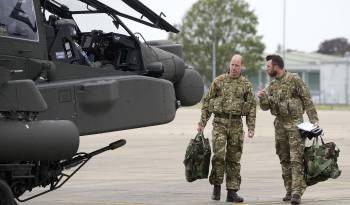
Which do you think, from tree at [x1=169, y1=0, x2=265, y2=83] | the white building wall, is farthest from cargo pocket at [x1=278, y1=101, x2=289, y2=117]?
the white building wall

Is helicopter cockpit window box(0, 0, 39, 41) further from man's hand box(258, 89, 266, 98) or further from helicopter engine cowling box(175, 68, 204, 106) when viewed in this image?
man's hand box(258, 89, 266, 98)

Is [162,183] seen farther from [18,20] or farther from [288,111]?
[18,20]

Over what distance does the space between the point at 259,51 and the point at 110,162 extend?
75.6 metres

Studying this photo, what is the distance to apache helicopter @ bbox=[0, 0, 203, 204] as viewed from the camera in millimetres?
8305

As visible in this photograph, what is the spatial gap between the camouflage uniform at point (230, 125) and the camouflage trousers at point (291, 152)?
0.37 m

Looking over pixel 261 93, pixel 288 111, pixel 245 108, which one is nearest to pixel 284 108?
pixel 288 111

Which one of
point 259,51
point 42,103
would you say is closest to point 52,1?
point 42,103

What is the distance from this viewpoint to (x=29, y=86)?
833cm

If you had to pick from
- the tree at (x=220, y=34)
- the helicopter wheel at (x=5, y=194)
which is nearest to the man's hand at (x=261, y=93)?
the helicopter wheel at (x=5, y=194)

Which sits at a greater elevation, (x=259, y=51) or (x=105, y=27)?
(x=105, y=27)

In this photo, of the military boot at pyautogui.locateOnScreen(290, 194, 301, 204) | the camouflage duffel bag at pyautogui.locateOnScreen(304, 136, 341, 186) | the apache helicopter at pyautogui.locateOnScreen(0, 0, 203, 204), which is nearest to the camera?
the apache helicopter at pyautogui.locateOnScreen(0, 0, 203, 204)

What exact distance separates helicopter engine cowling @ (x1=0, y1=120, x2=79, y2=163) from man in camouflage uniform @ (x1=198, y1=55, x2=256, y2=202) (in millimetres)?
3466

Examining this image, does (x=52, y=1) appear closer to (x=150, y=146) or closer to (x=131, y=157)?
(x=131, y=157)

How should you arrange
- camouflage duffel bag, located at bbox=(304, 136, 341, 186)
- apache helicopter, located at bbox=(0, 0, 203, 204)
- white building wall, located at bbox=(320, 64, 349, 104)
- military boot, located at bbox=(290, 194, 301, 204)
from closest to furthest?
apache helicopter, located at bbox=(0, 0, 203, 204), military boot, located at bbox=(290, 194, 301, 204), camouflage duffel bag, located at bbox=(304, 136, 341, 186), white building wall, located at bbox=(320, 64, 349, 104)
